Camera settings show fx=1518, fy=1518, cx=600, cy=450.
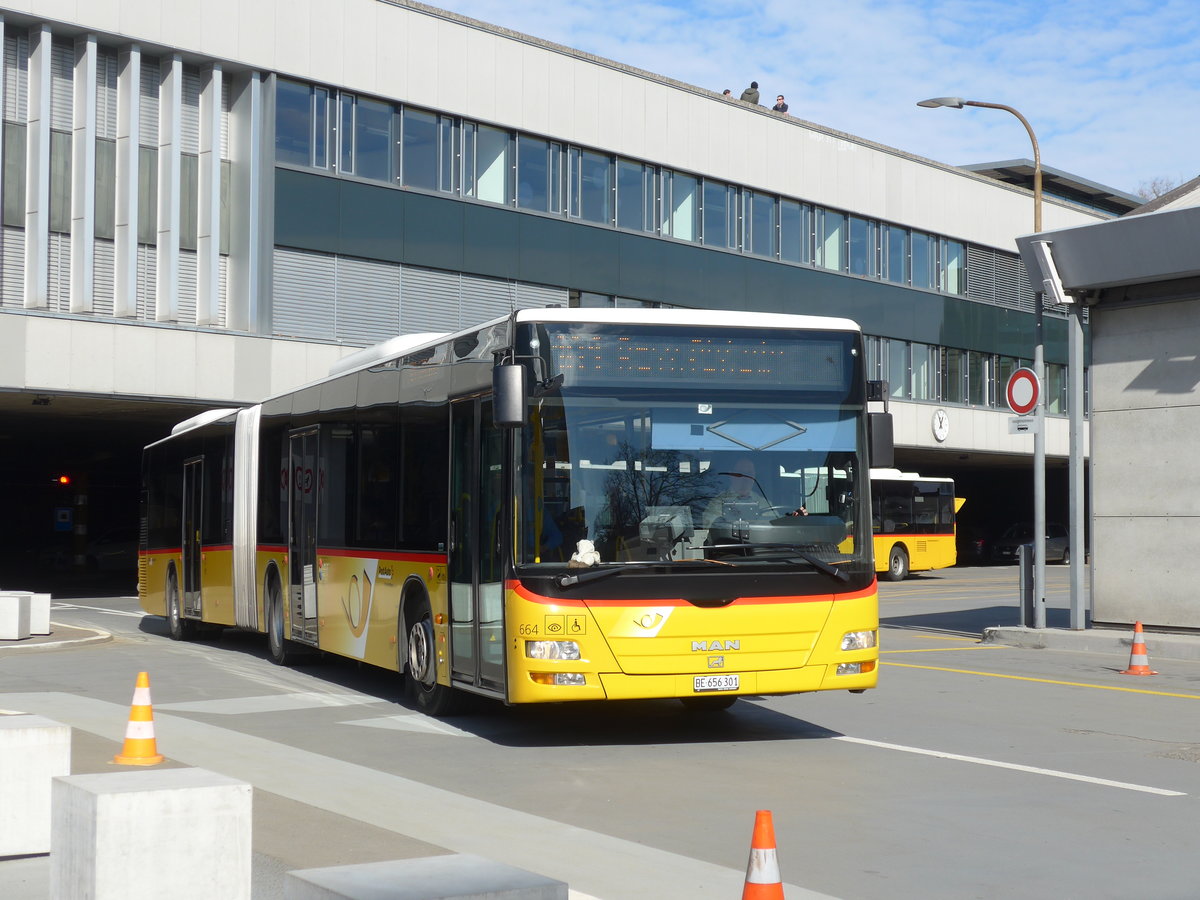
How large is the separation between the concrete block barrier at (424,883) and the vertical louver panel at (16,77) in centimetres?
2765

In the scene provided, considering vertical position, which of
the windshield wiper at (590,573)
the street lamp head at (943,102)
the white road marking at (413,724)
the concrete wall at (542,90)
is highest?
the concrete wall at (542,90)

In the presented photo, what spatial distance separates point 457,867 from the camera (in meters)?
4.41

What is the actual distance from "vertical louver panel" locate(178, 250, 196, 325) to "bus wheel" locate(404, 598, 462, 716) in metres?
20.0

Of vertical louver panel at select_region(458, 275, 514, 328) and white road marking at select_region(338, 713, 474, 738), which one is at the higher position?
vertical louver panel at select_region(458, 275, 514, 328)

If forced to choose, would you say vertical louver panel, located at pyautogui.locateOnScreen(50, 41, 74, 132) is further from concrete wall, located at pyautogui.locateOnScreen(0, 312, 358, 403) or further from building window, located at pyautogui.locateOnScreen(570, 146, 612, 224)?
building window, located at pyautogui.locateOnScreen(570, 146, 612, 224)

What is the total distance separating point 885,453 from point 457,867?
7.25m

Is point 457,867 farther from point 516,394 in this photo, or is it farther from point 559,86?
point 559,86

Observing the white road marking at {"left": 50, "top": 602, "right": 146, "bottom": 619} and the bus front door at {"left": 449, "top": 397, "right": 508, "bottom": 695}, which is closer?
the bus front door at {"left": 449, "top": 397, "right": 508, "bottom": 695}

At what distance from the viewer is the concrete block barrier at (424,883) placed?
4.06m

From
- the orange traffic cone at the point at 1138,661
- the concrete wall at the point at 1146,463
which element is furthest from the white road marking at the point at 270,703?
the concrete wall at the point at 1146,463

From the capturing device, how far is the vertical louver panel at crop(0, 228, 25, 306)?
2864 centimetres

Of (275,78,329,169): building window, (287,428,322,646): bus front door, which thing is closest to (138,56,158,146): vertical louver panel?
(275,78,329,169): building window

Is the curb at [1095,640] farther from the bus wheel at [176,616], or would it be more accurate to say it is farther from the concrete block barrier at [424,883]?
the concrete block barrier at [424,883]

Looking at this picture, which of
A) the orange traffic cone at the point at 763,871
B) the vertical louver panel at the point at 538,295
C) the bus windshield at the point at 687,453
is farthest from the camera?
the vertical louver panel at the point at 538,295
